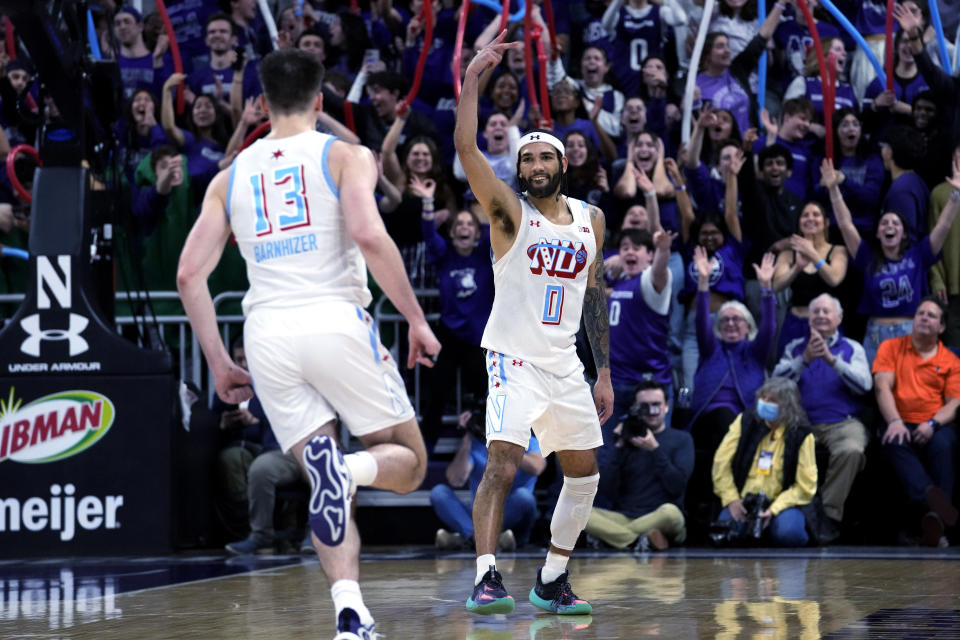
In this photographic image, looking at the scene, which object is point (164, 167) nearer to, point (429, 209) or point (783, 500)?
point (429, 209)

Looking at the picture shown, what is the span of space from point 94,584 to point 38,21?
13.9ft

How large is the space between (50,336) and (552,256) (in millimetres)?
5273

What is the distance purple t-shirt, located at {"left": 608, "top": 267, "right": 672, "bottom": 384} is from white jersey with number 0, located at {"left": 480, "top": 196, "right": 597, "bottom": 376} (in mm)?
4392

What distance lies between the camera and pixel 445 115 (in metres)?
13.4

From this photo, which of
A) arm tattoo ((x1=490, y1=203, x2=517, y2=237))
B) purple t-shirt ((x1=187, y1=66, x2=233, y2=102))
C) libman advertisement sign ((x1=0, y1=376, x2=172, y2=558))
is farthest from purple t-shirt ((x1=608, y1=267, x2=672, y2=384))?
purple t-shirt ((x1=187, y1=66, x2=233, y2=102))

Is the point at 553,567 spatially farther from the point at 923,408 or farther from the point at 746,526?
the point at 923,408

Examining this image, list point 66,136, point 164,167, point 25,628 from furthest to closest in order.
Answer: point 164,167, point 66,136, point 25,628

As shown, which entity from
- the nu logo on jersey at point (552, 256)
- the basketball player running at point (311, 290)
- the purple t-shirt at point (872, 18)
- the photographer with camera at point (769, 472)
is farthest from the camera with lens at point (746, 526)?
the basketball player running at point (311, 290)

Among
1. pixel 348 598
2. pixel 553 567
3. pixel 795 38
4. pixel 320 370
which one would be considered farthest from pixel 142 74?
pixel 348 598

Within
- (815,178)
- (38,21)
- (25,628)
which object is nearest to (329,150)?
(25,628)

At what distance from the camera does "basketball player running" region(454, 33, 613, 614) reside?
263 inches

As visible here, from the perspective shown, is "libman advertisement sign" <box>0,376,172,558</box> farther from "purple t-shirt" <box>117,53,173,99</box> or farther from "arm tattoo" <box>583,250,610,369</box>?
"arm tattoo" <box>583,250,610,369</box>

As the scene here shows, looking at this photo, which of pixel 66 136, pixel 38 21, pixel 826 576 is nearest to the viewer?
pixel 826 576

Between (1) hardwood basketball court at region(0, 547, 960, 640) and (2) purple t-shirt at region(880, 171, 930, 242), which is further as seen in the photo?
(2) purple t-shirt at region(880, 171, 930, 242)
